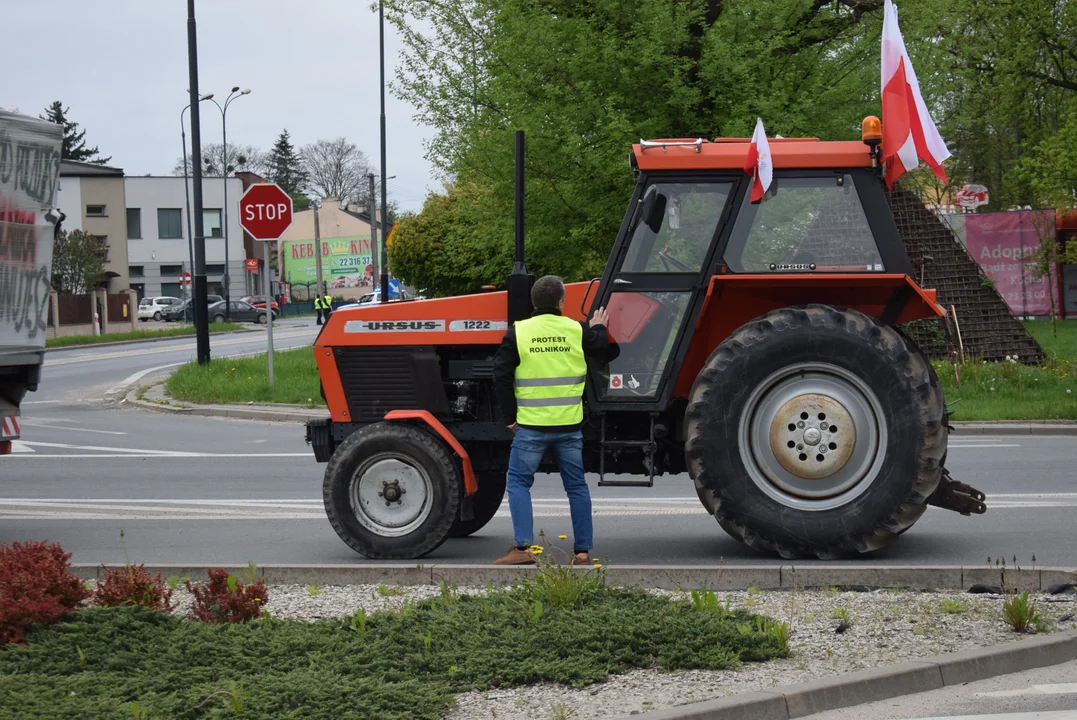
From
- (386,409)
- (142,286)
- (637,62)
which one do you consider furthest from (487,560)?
(142,286)

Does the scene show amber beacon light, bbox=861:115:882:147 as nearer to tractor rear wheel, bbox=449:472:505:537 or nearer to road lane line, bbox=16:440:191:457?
tractor rear wheel, bbox=449:472:505:537

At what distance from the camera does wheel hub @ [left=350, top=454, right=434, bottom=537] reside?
8.42 metres

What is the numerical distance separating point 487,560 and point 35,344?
15.2 feet

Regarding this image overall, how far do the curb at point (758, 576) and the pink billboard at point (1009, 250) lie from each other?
31.0m

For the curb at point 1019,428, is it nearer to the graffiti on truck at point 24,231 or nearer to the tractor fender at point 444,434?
the tractor fender at point 444,434

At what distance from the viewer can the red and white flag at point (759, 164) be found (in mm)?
8055

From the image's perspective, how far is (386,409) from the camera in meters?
8.71

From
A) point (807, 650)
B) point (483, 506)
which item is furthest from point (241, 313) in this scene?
point (807, 650)

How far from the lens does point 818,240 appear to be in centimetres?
823

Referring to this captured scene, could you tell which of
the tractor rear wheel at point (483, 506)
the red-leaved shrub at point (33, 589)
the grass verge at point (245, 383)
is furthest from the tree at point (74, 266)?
the red-leaved shrub at point (33, 589)

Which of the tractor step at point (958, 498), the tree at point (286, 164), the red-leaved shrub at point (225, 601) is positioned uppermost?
the tree at point (286, 164)

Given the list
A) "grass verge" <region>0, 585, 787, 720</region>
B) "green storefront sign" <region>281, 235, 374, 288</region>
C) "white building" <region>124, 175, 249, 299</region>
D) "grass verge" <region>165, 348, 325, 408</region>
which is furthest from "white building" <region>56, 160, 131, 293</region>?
"grass verge" <region>0, 585, 787, 720</region>

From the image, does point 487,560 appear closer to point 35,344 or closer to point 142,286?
point 35,344

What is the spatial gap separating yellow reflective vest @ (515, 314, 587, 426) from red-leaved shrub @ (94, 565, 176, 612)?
7.68 ft
